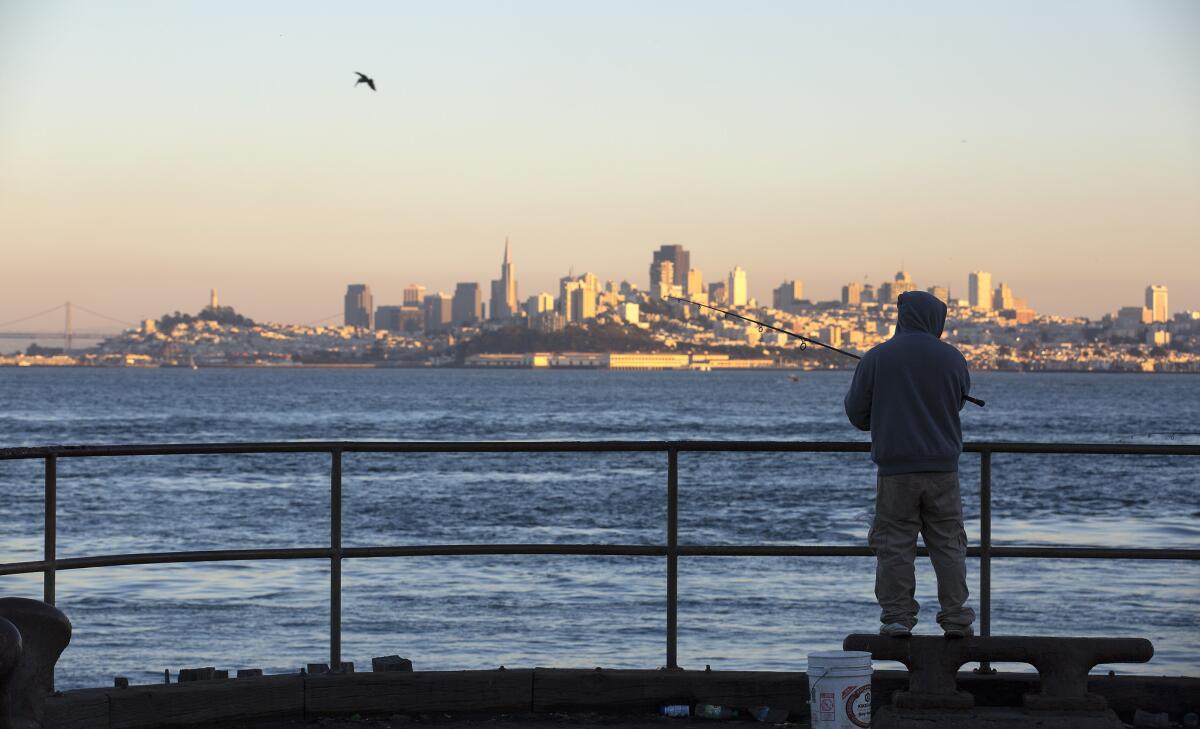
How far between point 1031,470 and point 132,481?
27.5m

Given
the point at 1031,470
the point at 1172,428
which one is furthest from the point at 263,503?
the point at 1172,428

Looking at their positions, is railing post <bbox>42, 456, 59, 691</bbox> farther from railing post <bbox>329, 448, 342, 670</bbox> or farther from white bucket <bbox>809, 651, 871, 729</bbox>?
white bucket <bbox>809, 651, 871, 729</bbox>

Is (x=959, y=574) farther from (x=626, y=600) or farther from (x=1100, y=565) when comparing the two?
(x=1100, y=565)

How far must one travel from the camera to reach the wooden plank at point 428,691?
6.72 meters

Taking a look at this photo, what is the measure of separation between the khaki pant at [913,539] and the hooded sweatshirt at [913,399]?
7 centimetres

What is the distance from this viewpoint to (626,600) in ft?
67.2

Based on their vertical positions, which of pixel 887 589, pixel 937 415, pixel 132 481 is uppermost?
pixel 937 415

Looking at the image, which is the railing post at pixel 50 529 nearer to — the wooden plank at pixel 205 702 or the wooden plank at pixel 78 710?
the wooden plank at pixel 78 710

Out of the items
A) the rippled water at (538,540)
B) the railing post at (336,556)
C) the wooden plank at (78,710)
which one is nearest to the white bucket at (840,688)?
the railing post at (336,556)

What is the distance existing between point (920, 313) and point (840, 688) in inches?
59.2

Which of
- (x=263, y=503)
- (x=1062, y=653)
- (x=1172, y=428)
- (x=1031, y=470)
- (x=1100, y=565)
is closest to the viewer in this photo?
(x=1062, y=653)

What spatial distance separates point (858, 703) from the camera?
6250mm

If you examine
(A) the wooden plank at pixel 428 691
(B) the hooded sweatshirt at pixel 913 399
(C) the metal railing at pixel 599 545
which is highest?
(B) the hooded sweatshirt at pixel 913 399

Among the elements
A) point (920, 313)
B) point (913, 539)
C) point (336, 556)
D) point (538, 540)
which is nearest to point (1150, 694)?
point (913, 539)
